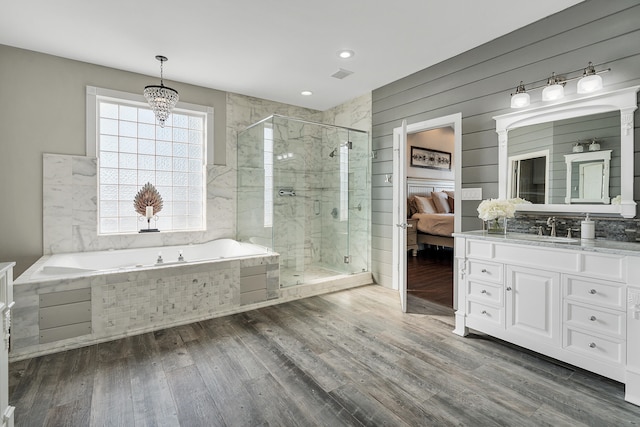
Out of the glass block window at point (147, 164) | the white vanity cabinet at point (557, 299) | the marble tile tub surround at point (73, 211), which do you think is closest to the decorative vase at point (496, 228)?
the white vanity cabinet at point (557, 299)

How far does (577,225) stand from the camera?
2.42m

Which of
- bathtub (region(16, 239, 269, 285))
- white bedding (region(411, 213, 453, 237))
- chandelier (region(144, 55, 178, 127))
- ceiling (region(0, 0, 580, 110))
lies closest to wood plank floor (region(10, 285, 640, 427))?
bathtub (region(16, 239, 269, 285))

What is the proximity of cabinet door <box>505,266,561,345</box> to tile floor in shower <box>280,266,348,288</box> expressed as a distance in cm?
228

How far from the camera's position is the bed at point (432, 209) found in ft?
17.1

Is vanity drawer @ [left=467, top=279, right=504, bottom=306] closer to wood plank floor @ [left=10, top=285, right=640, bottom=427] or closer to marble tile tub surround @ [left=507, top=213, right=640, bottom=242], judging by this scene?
wood plank floor @ [left=10, top=285, right=640, bottom=427]

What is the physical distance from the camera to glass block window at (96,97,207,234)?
3666 mm

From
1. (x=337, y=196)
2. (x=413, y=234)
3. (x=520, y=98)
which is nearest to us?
(x=520, y=98)

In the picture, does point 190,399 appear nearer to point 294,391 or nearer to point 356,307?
point 294,391

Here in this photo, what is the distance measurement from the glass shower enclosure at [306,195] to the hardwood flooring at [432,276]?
2.63 feet

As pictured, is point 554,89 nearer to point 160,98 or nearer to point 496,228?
point 496,228

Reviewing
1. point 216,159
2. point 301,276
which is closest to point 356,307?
point 301,276

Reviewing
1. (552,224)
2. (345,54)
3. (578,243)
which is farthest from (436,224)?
(345,54)

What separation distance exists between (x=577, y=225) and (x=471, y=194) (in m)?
0.89

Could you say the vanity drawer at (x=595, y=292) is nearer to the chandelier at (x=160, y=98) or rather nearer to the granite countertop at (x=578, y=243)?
the granite countertop at (x=578, y=243)
